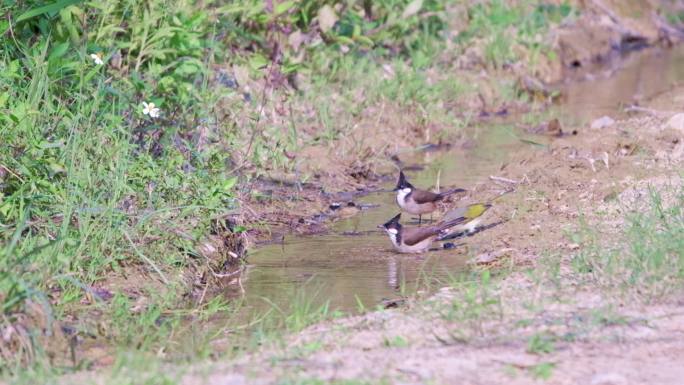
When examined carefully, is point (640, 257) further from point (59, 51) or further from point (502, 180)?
point (59, 51)

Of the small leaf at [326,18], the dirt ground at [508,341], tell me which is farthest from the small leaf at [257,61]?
the dirt ground at [508,341]

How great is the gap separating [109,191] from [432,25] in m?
7.17

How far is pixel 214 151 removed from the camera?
7.75 metres

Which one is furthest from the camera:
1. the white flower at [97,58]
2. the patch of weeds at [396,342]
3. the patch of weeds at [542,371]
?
the white flower at [97,58]

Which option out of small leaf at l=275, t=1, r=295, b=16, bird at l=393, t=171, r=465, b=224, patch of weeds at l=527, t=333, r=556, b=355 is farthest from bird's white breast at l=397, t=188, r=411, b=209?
patch of weeds at l=527, t=333, r=556, b=355

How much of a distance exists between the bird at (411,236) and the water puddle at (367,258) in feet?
0.18

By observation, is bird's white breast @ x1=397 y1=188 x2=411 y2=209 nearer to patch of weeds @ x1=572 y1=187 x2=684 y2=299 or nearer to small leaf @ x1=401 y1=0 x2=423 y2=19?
patch of weeds @ x1=572 y1=187 x2=684 y2=299

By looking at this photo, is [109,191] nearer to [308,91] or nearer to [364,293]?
[364,293]

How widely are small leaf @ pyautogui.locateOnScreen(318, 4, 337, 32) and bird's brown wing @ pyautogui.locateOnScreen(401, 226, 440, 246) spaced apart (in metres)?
3.42

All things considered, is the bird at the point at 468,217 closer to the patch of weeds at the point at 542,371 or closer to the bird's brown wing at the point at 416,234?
the bird's brown wing at the point at 416,234

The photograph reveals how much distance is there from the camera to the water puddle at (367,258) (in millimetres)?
6672

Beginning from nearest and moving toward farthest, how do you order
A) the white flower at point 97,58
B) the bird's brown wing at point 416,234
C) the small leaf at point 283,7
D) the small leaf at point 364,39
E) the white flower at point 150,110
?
the white flower at point 97,58, the bird's brown wing at point 416,234, the white flower at point 150,110, the small leaf at point 283,7, the small leaf at point 364,39

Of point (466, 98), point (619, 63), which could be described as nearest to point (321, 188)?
point (466, 98)

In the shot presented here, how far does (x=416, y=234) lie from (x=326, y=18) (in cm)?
358
